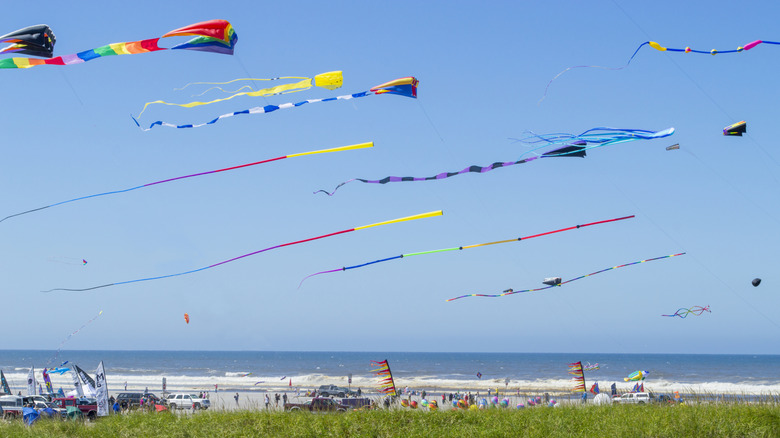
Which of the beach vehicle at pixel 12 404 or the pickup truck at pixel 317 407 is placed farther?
the beach vehicle at pixel 12 404

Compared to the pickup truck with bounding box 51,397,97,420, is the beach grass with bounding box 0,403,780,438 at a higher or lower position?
lower

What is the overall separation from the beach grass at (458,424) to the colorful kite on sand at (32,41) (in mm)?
7860

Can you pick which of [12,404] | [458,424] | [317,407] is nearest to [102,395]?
[317,407]

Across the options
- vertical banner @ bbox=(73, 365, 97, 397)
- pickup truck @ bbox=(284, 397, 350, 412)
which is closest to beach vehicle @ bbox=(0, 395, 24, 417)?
vertical banner @ bbox=(73, 365, 97, 397)

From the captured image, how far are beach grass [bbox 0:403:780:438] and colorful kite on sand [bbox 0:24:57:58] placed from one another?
7.86 meters

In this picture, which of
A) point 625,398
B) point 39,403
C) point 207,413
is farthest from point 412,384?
point 207,413

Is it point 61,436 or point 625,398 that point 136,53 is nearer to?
point 61,436

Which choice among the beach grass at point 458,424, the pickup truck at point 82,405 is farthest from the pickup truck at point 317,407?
the pickup truck at point 82,405

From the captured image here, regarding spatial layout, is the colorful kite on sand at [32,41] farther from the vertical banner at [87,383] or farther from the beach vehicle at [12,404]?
the vertical banner at [87,383]

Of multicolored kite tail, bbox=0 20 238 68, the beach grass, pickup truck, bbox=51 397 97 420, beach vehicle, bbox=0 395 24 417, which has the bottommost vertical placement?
the beach grass

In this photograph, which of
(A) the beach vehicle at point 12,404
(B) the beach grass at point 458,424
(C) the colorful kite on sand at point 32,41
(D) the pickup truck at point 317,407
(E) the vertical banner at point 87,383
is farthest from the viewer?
(E) the vertical banner at point 87,383

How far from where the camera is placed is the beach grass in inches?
547

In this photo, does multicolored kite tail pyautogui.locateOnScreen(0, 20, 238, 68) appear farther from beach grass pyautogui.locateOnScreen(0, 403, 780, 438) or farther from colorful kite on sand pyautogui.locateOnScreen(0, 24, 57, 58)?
beach grass pyautogui.locateOnScreen(0, 403, 780, 438)

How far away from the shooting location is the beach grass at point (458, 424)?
45.6 ft
